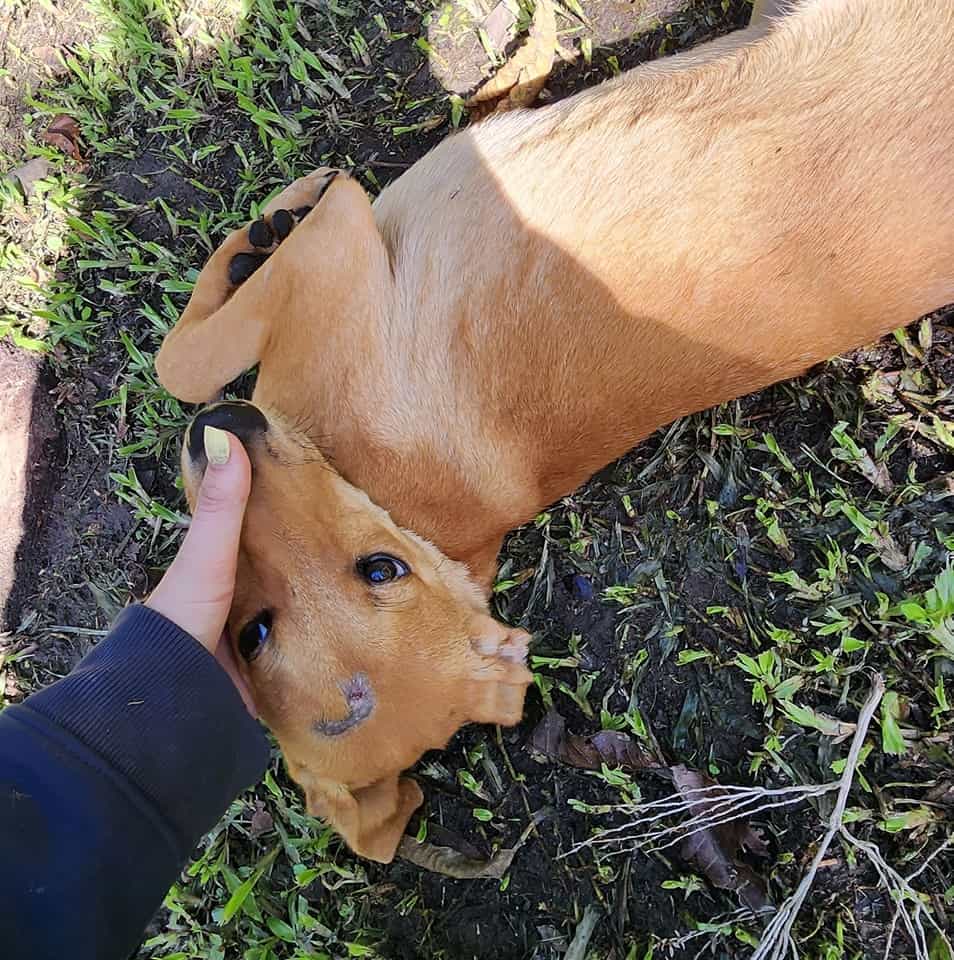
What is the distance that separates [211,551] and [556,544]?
1568mm

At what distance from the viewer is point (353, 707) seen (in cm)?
254

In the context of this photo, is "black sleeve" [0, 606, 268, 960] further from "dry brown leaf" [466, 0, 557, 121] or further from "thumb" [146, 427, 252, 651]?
"dry brown leaf" [466, 0, 557, 121]

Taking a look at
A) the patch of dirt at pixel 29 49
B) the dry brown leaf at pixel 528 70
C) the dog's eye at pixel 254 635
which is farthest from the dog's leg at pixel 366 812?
the patch of dirt at pixel 29 49

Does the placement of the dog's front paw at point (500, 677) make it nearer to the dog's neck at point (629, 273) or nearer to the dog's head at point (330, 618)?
the dog's head at point (330, 618)

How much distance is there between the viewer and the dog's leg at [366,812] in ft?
9.12

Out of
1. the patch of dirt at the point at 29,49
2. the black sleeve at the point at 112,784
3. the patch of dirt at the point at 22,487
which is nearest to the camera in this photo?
the black sleeve at the point at 112,784

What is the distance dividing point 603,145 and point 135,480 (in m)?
2.45

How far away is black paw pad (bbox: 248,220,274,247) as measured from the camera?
10.2 ft

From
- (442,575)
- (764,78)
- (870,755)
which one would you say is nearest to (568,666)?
(442,575)

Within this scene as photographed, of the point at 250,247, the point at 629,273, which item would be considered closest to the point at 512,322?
the point at 629,273

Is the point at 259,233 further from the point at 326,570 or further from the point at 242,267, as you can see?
the point at 326,570

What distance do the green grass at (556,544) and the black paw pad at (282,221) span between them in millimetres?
565

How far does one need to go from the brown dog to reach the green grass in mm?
512

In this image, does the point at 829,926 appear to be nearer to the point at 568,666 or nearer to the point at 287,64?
the point at 568,666
